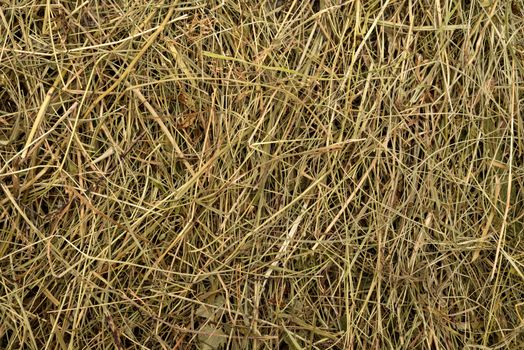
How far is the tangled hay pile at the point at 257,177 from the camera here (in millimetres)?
1182

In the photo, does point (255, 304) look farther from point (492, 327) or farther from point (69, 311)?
point (492, 327)

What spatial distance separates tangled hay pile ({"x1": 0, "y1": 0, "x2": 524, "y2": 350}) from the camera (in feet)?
3.88

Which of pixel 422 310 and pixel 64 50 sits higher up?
pixel 64 50

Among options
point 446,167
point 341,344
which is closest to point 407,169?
point 446,167

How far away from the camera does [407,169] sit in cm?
124

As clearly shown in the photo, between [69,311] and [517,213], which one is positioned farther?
[517,213]

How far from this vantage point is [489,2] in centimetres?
129

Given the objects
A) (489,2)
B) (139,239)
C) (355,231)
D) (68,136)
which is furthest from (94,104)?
(489,2)

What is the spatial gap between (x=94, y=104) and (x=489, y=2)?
0.75m

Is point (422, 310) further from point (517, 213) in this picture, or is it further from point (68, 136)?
point (68, 136)

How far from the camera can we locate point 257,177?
1214mm

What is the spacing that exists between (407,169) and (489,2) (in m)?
0.36

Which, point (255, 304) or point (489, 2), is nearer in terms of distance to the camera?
point (255, 304)

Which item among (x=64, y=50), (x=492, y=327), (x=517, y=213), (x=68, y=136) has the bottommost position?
(x=492, y=327)
